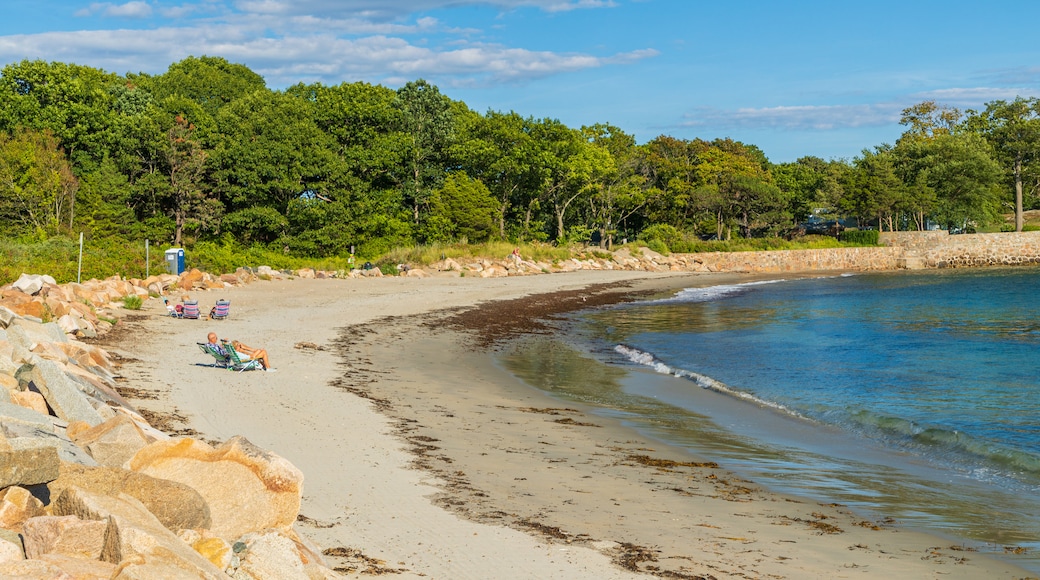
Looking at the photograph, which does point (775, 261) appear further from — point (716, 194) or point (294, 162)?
point (294, 162)

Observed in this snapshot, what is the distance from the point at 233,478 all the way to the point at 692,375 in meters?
14.9

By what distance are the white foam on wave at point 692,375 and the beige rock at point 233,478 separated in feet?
37.7

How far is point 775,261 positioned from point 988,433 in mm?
64127

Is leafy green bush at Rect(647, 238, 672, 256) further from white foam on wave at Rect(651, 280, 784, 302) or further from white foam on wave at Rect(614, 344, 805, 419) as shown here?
white foam on wave at Rect(614, 344, 805, 419)

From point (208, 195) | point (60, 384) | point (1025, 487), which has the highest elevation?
point (208, 195)

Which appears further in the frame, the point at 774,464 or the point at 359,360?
the point at 359,360

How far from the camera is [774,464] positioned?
39.1 feet

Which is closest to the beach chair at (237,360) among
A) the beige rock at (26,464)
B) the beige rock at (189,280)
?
the beige rock at (26,464)

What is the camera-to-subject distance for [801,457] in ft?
41.1

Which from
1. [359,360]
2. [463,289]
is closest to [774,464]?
[359,360]

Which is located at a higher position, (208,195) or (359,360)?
(208,195)

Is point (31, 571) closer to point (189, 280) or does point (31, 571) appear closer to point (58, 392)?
point (58, 392)

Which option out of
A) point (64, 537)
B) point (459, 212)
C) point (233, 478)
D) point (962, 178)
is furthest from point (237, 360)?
point (962, 178)

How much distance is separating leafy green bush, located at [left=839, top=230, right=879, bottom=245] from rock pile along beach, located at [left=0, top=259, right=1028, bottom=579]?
75.0 metres
